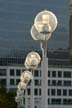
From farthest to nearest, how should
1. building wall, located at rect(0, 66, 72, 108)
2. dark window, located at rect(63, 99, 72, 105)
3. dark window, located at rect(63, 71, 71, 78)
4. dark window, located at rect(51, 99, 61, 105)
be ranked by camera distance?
1. dark window, located at rect(63, 71, 71, 78)
2. dark window, located at rect(63, 99, 72, 105)
3. building wall, located at rect(0, 66, 72, 108)
4. dark window, located at rect(51, 99, 61, 105)

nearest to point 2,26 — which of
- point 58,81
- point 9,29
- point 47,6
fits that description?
point 9,29

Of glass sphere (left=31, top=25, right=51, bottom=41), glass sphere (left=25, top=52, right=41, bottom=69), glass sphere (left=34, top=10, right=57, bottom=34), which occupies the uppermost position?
glass sphere (left=34, top=10, right=57, bottom=34)

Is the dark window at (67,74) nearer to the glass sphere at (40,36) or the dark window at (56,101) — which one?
the dark window at (56,101)

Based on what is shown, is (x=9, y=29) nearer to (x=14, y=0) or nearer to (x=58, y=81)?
(x=14, y=0)

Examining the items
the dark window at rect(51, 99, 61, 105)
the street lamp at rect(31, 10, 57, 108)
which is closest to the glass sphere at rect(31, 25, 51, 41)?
the street lamp at rect(31, 10, 57, 108)

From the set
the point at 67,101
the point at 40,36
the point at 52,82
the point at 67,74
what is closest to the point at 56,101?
the point at 67,101

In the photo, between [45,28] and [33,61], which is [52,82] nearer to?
[33,61]

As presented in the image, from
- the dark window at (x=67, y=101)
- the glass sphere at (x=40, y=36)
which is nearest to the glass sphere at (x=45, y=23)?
the glass sphere at (x=40, y=36)

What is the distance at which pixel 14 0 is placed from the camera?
11338 centimetres

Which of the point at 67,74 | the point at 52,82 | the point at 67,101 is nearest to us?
the point at 67,101

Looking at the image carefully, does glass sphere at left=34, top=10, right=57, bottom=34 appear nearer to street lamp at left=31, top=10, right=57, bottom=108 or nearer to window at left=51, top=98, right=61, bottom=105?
street lamp at left=31, top=10, right=57, bottom=108

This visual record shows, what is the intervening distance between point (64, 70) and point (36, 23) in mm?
93392

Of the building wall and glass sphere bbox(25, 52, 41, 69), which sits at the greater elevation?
glass sphere bbox(25, 52, 41, 69)

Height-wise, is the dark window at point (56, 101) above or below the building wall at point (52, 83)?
below
